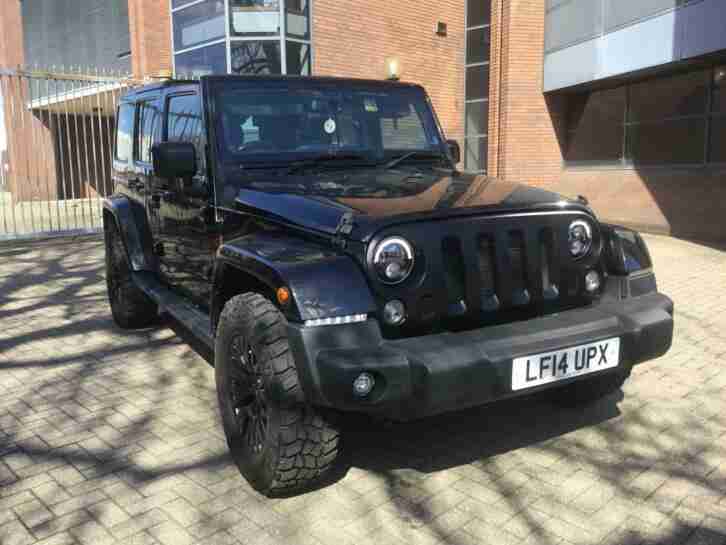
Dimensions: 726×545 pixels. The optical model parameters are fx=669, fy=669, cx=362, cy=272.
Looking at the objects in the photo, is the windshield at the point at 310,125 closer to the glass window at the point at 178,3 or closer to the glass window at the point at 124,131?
the glass window at the point at 124,131

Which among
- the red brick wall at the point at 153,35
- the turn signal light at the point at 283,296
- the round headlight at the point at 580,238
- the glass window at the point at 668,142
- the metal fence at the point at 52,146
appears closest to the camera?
the turn signal light at the point at 283,296

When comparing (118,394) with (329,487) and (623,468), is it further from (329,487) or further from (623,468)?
(623,468)

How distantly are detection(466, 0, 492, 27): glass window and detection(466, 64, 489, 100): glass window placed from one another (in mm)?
1194

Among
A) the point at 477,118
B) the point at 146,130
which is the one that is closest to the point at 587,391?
the point at 146,130

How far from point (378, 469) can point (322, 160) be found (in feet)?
5.51

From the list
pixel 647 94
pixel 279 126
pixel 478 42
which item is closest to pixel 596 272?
pixel 279 126

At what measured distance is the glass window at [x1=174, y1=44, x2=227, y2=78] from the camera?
14.5m

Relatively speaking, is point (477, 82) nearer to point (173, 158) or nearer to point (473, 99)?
point (473, 99)

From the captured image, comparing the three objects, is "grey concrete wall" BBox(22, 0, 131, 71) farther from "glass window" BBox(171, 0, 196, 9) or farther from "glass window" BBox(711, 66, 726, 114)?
"glass window" BBox(711, 66, 726, 114)

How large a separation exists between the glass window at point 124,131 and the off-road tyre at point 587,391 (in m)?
3.78

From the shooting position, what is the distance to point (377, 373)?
243cm

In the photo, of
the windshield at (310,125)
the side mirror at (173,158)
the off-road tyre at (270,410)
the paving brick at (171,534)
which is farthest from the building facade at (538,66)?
the paving brick at (171,534)

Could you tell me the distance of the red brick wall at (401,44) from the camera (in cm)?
1532

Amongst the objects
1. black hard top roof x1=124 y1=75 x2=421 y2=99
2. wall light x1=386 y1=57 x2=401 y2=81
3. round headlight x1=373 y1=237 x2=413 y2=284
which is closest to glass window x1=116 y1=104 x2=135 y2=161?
black hard top roof x1=124 y1=75 x2=421 y2=99
